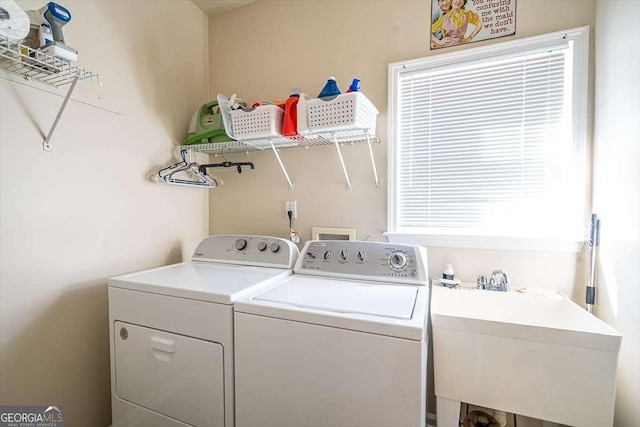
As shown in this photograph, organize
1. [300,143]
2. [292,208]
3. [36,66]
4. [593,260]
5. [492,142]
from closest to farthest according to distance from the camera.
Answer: [36,66] → [593,260] → [492,142] → [300,143] → [292,208]

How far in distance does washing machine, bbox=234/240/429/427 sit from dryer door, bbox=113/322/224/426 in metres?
0.11

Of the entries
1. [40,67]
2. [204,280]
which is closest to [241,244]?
[204,280]

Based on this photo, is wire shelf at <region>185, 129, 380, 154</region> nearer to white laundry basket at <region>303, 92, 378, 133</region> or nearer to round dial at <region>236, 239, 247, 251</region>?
white laundry basket at <region>303, 92, 378, 133</region>

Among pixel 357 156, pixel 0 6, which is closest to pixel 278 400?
pixel 357 156

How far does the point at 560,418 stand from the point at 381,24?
199cm

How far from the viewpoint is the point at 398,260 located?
1385mm

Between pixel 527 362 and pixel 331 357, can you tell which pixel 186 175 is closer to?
pixel 331 357

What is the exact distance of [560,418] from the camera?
95cm

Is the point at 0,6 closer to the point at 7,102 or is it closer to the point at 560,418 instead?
the point at 7,102

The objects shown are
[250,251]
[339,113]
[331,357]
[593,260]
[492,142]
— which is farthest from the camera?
[250,251]

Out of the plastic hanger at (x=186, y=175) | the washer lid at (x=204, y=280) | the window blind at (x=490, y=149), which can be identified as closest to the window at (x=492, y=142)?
the window blind at (x=490, y=149)

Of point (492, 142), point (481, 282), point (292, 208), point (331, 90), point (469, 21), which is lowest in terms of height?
point (481, 282)

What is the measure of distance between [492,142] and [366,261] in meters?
0.92

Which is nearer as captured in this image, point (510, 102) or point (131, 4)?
point (510, 102)
